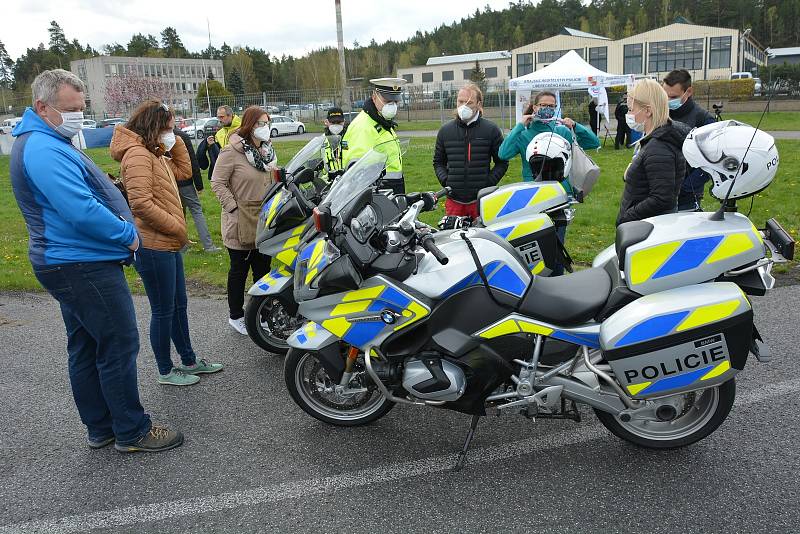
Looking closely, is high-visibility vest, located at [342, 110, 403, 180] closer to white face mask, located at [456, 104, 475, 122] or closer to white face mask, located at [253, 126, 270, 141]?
white face mask, located at [456, 104, 475, 122]

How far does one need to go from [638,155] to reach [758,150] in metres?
1.42

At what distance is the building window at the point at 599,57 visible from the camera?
69.8 meters

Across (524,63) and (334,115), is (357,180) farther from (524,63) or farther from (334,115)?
(524,63)

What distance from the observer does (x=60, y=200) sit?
3.06m

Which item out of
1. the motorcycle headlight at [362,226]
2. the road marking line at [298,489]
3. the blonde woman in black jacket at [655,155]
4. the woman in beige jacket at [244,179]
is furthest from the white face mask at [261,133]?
the road marking line at [298,489]

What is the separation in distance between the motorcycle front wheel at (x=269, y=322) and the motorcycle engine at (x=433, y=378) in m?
1.77

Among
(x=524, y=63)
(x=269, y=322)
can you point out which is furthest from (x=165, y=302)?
(x=524, y=63)

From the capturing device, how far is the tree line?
86.5 metres

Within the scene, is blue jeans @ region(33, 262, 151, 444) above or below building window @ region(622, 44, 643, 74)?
below

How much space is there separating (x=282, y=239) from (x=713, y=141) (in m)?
2.91

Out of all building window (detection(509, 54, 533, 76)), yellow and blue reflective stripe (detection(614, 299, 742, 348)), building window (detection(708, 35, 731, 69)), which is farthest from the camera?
building window (detection(509, 54, 533, 76))

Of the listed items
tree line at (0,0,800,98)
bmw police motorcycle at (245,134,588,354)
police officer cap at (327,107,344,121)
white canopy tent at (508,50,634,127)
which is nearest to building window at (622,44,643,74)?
tree line at (0,0,800,98)

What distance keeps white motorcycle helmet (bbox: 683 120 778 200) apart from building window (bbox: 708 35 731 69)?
68.8 meters

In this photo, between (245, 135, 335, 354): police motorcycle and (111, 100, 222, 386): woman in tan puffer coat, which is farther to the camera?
(245, 135, 335, 354): police motorcycle
